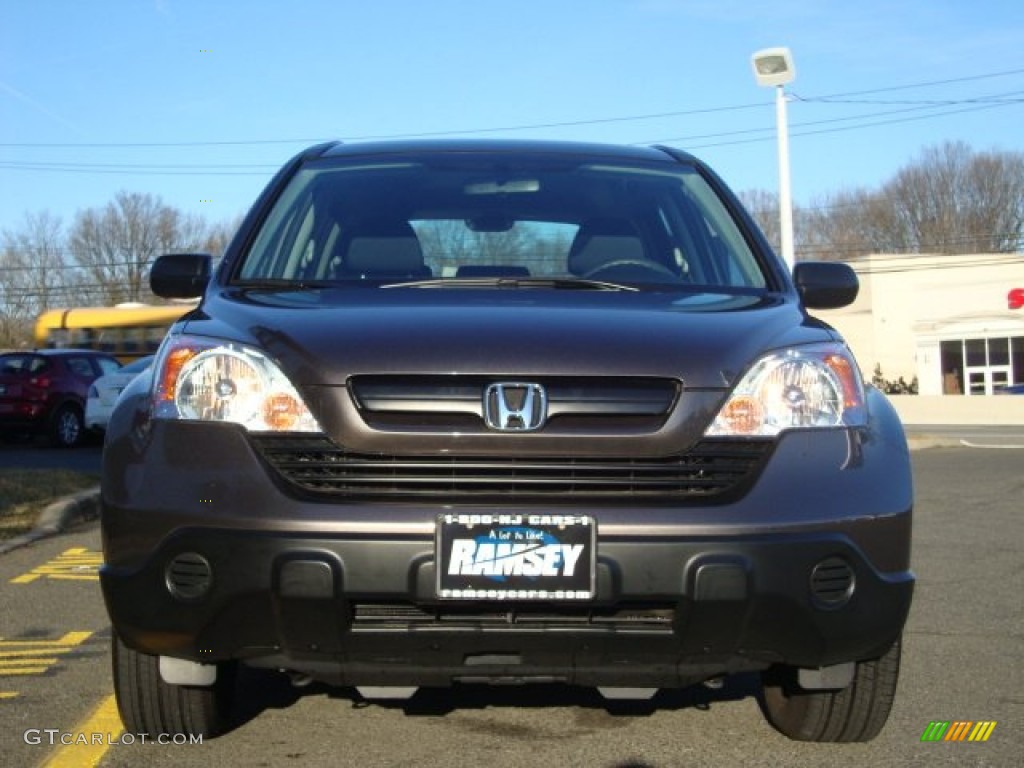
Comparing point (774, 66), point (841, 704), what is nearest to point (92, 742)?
point (841, 704)

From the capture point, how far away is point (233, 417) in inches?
124

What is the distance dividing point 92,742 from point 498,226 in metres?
1.99

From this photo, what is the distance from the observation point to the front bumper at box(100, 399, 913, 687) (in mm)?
2955

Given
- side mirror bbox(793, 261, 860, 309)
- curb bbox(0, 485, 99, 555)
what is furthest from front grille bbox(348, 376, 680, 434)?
curb bbox(0, 485, 99, 555)

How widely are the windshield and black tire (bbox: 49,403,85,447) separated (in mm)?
17420

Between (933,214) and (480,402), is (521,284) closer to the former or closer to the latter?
(480,402)

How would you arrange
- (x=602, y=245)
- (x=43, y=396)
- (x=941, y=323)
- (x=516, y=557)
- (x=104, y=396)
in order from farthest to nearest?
1. (x=941, y=323)
2. (x=43, y=396)
3. (x=104, y=396)
4. (x=602, y=245)
5. (x=516, y=557)

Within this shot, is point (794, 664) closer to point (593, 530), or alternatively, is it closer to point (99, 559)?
point (593, 530)

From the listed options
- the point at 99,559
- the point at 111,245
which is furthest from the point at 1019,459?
the point at 111,245

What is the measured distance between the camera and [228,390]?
3.19 meters

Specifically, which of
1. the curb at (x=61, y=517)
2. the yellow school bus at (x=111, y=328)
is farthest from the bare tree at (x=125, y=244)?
the curb at (x=61, y=517)

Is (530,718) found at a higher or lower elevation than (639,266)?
lower

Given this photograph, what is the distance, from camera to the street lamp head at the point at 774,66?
71.0 ft

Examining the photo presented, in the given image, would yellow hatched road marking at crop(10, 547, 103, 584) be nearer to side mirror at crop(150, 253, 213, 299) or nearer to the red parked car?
side mirror at crop(150, 253, 213, 299)
